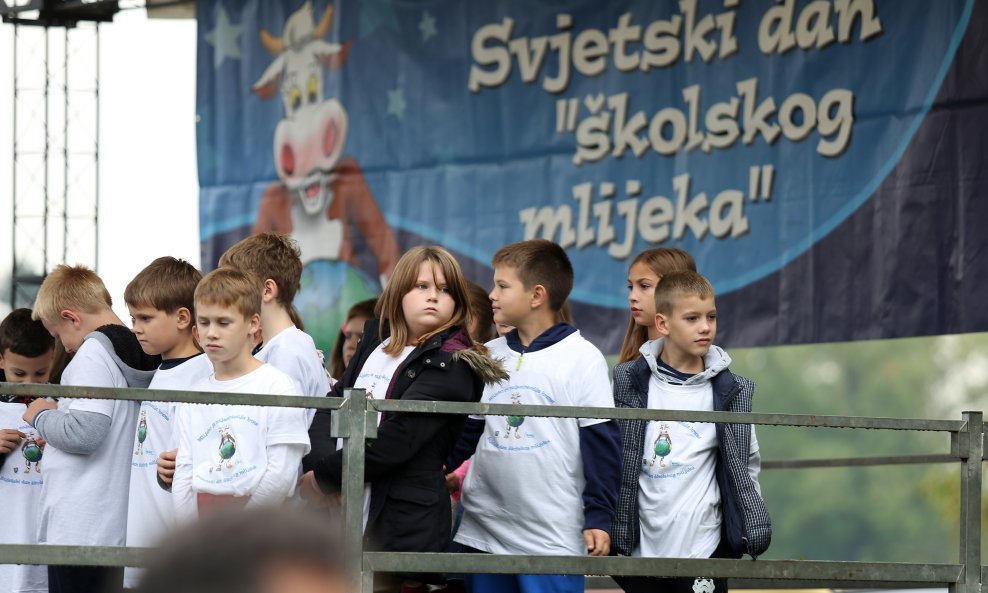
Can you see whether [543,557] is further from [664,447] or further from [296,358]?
[296,358]

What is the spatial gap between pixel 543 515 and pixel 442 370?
0.61m

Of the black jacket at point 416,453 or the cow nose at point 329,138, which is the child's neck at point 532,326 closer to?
the black jacket at point 416,453

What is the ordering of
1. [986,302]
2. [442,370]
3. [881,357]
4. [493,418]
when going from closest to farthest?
[442,370] < [493,418] < [986,302] < [881,357]

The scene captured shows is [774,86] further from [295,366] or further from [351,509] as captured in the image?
[351,509]

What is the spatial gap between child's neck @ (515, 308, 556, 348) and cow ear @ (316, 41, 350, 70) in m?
4.27

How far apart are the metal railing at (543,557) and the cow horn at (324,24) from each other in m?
5.42

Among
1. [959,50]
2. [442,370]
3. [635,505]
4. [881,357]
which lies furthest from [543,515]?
[881,357]

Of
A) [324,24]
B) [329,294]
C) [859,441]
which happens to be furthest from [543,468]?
[859,441]

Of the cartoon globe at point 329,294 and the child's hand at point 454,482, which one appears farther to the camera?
the cartoon globe at point 329,294

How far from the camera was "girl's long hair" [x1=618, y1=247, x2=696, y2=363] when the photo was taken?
204 inches

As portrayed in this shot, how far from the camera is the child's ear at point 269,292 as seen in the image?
4.74 meters

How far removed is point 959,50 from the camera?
634 centimetres

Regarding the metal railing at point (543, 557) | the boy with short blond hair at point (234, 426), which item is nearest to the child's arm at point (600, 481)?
the metal railing at point (543, 557)

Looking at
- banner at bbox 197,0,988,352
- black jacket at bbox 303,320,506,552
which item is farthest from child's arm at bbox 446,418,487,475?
banner at bbox 197,0,988,352
